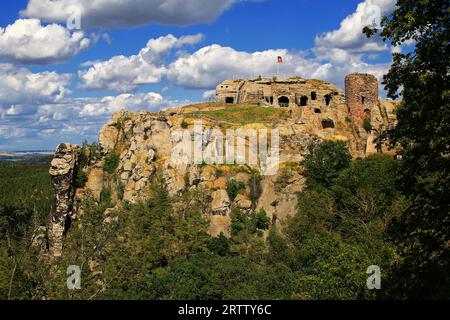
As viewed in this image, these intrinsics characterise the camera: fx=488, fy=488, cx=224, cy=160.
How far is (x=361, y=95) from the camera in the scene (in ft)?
200

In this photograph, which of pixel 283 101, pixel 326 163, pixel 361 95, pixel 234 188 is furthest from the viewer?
pixel 283 101

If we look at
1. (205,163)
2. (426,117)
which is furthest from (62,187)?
(426,117)

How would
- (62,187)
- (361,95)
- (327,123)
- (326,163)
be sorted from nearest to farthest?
(326,163), (361,95), (327,123), (62,187)

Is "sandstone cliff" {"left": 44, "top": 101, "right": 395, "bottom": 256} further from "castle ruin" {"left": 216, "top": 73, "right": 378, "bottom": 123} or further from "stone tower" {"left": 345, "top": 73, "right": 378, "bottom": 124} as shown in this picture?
"castle ruin" {"left": 216, "top": 73, "right": 378, "bottom": 123}

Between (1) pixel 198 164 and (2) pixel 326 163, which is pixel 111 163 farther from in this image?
(2) pixel 326 163

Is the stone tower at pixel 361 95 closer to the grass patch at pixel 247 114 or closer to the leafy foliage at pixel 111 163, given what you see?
the grass patch at pixel 247 114

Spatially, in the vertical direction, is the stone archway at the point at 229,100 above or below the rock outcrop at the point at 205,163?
above

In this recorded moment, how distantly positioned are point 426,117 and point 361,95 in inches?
1800

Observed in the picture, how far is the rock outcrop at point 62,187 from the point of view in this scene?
210ft

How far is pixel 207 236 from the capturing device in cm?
4922

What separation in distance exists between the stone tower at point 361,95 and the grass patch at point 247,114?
9.00 metres

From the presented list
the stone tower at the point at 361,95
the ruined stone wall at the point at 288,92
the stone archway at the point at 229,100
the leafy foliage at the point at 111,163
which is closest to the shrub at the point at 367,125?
the stone tower at the point at 361,95

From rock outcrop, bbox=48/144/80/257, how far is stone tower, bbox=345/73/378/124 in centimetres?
3695
